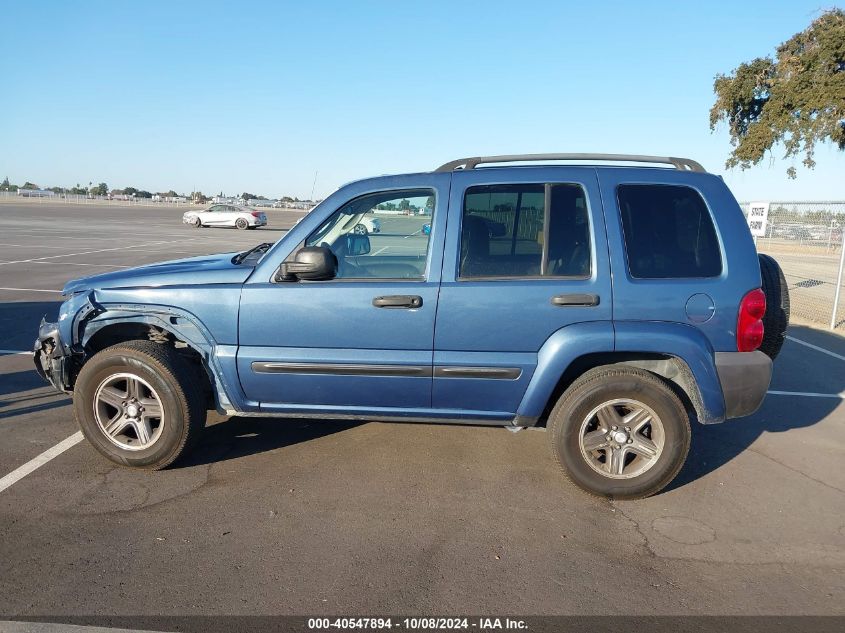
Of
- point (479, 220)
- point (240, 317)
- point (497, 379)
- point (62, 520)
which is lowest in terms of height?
point (62, 520)

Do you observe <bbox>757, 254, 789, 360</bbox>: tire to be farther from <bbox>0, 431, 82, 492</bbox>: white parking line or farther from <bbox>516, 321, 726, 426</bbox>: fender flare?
<bbox>0, 431, 82, 492</bbox>: white parking line

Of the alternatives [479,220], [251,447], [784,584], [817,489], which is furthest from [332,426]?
[817,489]

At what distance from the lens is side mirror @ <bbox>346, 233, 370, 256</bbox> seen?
12.8 feet

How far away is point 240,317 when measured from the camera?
3766 mm

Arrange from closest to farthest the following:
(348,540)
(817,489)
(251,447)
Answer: (348,540), (817,489), (251,447)

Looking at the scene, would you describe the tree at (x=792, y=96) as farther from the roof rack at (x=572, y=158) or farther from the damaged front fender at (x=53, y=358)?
the damaged front fender at (x=53, y=358)

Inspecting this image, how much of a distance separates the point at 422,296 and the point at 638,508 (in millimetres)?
1853

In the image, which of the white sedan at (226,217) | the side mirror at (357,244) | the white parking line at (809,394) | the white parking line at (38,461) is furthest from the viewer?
the white sedan at (226,217)

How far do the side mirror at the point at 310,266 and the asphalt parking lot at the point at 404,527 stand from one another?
131 cm

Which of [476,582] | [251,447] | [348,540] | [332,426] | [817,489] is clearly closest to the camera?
[476,582]

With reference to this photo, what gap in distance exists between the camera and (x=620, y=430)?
12.1ft

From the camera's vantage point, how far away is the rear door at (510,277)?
11.7 ft

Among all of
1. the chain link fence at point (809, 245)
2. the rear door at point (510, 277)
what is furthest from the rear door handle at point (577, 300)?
the chain link fence at point (809, 245)

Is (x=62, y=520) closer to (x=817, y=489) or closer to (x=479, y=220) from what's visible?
(x=479, y=220)
